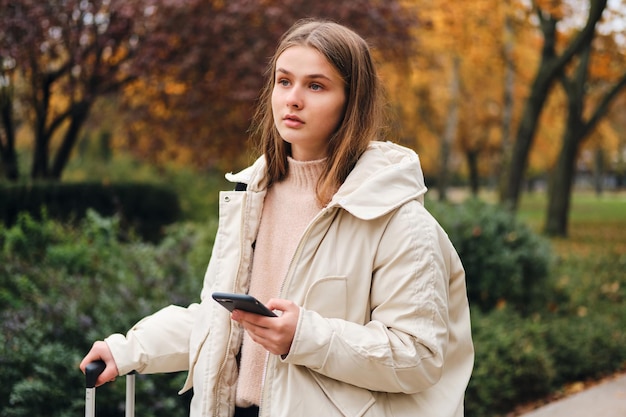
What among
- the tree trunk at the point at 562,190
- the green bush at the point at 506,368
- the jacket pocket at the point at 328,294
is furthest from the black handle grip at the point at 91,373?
the tree trunk at the point at 562,190

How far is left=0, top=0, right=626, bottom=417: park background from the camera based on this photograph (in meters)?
4.38

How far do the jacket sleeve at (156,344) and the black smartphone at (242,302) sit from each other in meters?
0.52

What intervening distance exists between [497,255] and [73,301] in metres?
3.93

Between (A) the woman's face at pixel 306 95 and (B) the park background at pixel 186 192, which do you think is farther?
(B) the park background at pixel 186 192

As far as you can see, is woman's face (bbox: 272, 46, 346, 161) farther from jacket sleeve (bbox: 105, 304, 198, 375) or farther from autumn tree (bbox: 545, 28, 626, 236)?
autumn tree (bbox: 545, 28, 626, 236)

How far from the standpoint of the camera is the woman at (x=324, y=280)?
1.77m

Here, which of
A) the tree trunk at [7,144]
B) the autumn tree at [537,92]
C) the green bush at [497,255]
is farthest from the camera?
the autumn tree at [537,92]

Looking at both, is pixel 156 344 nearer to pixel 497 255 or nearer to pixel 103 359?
pixel 103 359

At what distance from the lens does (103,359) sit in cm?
212

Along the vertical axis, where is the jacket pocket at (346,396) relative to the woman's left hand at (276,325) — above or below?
below

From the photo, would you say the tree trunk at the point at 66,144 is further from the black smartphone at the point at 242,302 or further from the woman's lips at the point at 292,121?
the black smartphone at the point at 242,302

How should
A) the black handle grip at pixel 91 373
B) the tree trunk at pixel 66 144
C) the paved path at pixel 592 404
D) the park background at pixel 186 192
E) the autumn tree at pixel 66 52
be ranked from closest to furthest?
the black handle grip at pixel 91 373 → the park background at pixel 186 192 → the paved path at pixel 592 404 → the autumn tree at pixel 66 52 → the tree trunk at pixel 66 144

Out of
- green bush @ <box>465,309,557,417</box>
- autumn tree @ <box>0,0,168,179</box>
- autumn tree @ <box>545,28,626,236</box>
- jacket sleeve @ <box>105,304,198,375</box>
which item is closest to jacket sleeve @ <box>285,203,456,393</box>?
jacket sleeve @ <box>105,304,198,375</box>

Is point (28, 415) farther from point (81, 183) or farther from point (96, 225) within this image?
point (81, 183)
